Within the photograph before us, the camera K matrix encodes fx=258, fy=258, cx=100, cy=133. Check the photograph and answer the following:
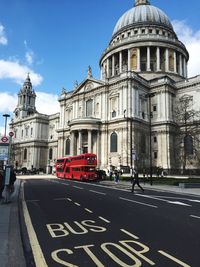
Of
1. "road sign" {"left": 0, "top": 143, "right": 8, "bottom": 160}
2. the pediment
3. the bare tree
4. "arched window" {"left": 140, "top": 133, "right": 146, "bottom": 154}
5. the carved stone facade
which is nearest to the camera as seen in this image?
"road sign" {"left": 0, "top": 143, "right": 8, "bottom": 160}

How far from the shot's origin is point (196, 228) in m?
8.55

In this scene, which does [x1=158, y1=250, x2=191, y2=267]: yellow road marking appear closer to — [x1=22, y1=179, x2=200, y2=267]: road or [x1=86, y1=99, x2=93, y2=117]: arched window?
[x1=22, y1=179, x2=200, y2=267]: road

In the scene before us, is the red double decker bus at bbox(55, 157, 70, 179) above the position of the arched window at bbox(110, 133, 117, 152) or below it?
below

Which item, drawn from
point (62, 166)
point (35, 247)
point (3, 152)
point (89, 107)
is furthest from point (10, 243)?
point (89, 107)

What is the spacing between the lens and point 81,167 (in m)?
40.2

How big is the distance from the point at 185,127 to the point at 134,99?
12487mm

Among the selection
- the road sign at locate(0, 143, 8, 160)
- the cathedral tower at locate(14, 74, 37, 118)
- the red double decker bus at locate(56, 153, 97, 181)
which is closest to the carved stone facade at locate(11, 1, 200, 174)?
the red double decker bus at locate(56, 153, 97, 181)

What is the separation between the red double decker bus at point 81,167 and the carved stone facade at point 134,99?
830cm

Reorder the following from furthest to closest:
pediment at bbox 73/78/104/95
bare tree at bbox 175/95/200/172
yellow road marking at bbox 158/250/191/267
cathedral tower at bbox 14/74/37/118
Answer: cathedral tower at bbox 14/74/37/118 → pediment at bbox 73/78/104/95 → bare tree at bbox 175/95/200/172 → yellow road marking at bbox 158/250/191/267


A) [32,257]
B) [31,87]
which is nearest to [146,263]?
[32,257]

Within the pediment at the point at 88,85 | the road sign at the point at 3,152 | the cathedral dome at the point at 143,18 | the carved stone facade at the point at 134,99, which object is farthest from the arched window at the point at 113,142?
the road sign at the point at 3,152

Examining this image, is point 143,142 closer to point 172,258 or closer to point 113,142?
point 113,142

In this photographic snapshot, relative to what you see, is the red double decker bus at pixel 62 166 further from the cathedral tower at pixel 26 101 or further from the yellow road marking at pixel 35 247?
the cathedral tower at pixel 26 101

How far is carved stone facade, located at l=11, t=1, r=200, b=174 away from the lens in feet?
185
